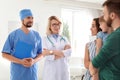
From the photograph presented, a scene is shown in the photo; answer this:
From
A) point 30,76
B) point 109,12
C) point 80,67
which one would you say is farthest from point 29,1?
point 109,12

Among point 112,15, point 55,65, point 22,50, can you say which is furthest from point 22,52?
point 112,15

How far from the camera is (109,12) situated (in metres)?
1.42

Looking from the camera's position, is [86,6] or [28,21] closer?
[28,21]

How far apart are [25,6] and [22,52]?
2244 mm

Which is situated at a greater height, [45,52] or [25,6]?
[25,6]

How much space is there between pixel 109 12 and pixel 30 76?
1.53 meters

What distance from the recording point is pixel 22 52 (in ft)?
8.61

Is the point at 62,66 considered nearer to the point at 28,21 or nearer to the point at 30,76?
the point at 30,76

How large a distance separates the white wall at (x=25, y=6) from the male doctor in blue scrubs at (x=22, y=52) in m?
1.77

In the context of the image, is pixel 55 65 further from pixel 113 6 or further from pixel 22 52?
pixel 113 6

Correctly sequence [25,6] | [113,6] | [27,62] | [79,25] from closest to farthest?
[113,6]
[27,62]
[25,6]
[79,25]

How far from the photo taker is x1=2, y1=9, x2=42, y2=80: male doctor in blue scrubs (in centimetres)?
260

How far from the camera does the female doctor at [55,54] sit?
2.91m

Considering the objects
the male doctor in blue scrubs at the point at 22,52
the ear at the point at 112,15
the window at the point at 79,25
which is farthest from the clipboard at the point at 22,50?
the window at the point at 79,25
